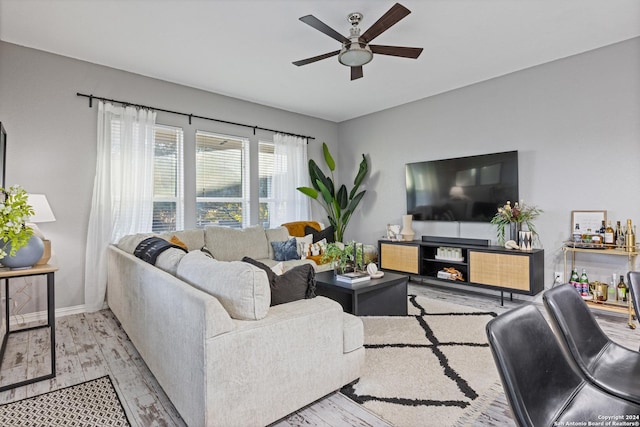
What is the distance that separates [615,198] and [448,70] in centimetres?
220

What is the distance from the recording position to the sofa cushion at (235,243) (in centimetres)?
415

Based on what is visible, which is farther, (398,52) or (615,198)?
(615,198)

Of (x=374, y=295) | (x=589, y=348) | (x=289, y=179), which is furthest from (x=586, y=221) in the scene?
(x=289, y=179)

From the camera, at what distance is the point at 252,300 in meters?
1.61

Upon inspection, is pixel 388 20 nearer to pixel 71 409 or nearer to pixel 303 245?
pixel 303 245

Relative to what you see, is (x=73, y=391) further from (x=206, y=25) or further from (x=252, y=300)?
(x=206, y=25)

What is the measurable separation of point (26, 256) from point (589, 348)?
10.6 ft

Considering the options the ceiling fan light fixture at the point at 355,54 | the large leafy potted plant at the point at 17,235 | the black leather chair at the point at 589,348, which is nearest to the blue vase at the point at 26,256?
the large leafy potted plant at the point at 17,235

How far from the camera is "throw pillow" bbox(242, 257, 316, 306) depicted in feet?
6.22

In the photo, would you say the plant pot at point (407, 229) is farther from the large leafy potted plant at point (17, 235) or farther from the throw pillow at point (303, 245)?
the large leafy potted plant at point (17, 235)

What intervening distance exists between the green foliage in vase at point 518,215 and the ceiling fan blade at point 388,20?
254cm

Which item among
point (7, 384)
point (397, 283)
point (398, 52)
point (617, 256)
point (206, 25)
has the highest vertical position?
point (206, 25)

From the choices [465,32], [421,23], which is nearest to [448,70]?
[465,32]

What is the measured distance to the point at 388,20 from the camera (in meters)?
2.38
